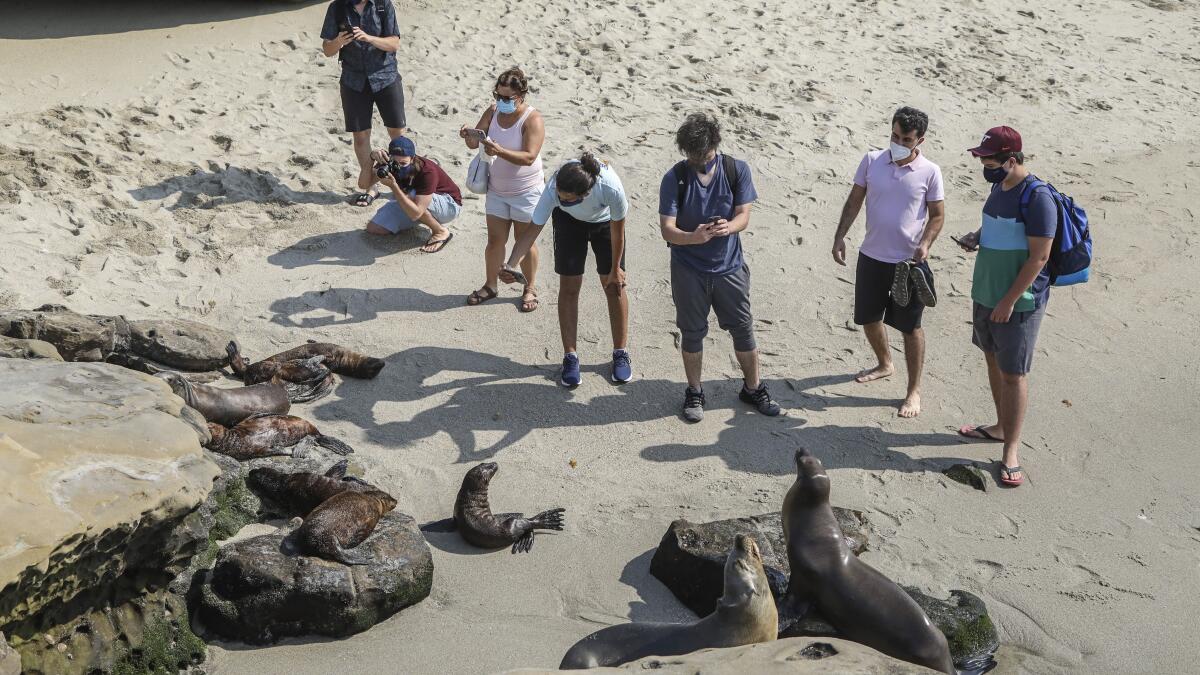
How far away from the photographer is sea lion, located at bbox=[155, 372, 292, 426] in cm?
652

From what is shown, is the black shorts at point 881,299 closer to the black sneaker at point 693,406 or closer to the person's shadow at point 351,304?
the black sneaker at point 693,406

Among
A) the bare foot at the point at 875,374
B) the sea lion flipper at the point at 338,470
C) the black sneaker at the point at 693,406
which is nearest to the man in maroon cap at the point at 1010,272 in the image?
the bare foot at the point at 875,374

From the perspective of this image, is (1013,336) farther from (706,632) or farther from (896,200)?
(706,632)

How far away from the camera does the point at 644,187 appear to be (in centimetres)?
966

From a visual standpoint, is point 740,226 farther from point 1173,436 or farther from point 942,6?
point 942,6

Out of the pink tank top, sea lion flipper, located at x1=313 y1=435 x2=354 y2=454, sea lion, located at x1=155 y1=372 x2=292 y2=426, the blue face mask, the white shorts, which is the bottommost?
sea lion flipper, located at x1=313 y1=435 x2=354 y2=454

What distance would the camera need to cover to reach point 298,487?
19.7 ft

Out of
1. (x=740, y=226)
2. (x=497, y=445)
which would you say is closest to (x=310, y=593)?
(x=497, y=445)

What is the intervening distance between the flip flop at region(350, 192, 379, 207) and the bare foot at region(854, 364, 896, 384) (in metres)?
4.15

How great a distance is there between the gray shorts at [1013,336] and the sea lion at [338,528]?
11.3 ft

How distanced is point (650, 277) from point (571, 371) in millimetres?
1538

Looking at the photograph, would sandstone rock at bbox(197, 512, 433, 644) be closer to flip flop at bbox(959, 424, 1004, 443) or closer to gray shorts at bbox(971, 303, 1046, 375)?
gray shorts at bbox(971, 303, 1046, 375)

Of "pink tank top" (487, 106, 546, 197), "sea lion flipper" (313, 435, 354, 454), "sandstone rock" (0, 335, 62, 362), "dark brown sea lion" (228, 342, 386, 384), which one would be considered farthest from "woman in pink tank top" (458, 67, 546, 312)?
"sandstone rock" (0, 335, 62, 362)

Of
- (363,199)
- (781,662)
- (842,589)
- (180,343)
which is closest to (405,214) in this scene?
(363,199)
